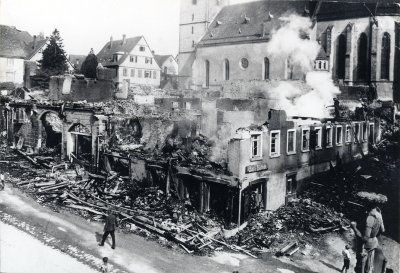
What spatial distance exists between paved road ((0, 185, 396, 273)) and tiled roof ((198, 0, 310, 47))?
39.5 metres

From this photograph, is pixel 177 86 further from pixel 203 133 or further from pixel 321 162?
pixel 321 162

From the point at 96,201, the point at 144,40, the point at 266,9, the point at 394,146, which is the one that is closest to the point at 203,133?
the point at 96,201

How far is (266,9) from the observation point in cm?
5462

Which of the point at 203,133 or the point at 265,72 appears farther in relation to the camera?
the point at 265,72

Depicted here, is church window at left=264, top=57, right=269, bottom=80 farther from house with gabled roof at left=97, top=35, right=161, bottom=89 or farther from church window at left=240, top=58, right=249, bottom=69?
house with gabled roof at left=97, top=35, right=161, bottom=89

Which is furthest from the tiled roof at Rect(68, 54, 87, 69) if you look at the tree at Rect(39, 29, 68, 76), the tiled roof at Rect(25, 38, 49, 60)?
the tree at Rect(39, 29, 68, 76)

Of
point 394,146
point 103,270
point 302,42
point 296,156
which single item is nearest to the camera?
point 103,270

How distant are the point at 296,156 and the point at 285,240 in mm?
7137

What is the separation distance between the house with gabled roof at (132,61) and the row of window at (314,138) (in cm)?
3878

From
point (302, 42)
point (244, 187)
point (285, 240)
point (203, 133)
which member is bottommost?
point (285, 240)

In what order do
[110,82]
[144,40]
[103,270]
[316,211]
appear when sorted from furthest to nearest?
1. [144,40]
2. [110,82]
3. [316,211]
4. [103,270]

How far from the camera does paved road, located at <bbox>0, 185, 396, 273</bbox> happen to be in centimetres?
1503

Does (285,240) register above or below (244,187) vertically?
below

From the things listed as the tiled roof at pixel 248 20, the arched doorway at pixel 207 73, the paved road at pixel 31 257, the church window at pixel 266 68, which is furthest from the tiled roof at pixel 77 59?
the paved road at pixel 31 257
